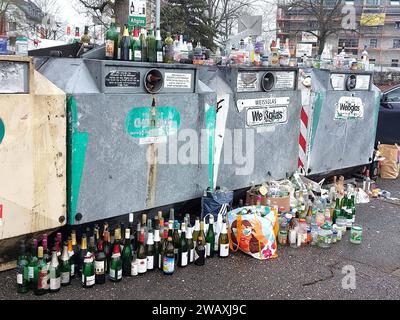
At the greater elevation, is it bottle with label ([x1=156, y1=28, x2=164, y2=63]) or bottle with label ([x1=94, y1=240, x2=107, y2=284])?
bottle with label ([x1=156, y1=28, x2=164, y2=63])

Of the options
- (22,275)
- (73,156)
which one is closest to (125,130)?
(73,156)

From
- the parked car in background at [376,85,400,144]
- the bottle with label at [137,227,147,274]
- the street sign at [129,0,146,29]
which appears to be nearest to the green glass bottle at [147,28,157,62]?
the street sign at [129,0,146,29]

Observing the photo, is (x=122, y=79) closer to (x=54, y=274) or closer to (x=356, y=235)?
(x=54, y=274)

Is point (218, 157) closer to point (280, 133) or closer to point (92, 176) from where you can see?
point (280, 133)

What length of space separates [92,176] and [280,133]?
3055 mm

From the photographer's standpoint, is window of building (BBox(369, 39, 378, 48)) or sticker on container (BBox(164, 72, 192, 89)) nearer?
sticker on container (BBox(164, 72, 192, 89))

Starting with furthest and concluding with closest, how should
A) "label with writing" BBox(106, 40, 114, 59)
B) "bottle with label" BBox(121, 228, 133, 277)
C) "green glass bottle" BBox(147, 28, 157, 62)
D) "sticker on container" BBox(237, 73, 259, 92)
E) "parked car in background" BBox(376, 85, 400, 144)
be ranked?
"parked car in background" BBox(376, 85, 400, 144)
"sticker on container" BBox(237, 73, 259, 92)
"green glass bottle" BBox(147, 28, 157, 62)
"label with writing" BBox(106, 40, 114, 59)
"bottle with label" BBox(121, 228, 133, 277)

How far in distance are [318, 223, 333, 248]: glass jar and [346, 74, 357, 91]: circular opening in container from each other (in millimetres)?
3153

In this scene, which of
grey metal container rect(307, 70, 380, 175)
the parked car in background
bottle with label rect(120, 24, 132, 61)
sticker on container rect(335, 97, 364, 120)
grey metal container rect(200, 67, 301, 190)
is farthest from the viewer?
the parked car in background

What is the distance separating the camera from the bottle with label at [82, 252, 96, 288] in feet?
13.0

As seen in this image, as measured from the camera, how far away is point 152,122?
4836mm

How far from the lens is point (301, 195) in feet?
19.8

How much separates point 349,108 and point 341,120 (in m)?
0.30

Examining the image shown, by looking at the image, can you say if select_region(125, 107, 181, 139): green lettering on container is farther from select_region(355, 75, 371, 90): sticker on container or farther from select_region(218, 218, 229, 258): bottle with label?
select_region(355, 75, 371, 90): sticker on container
